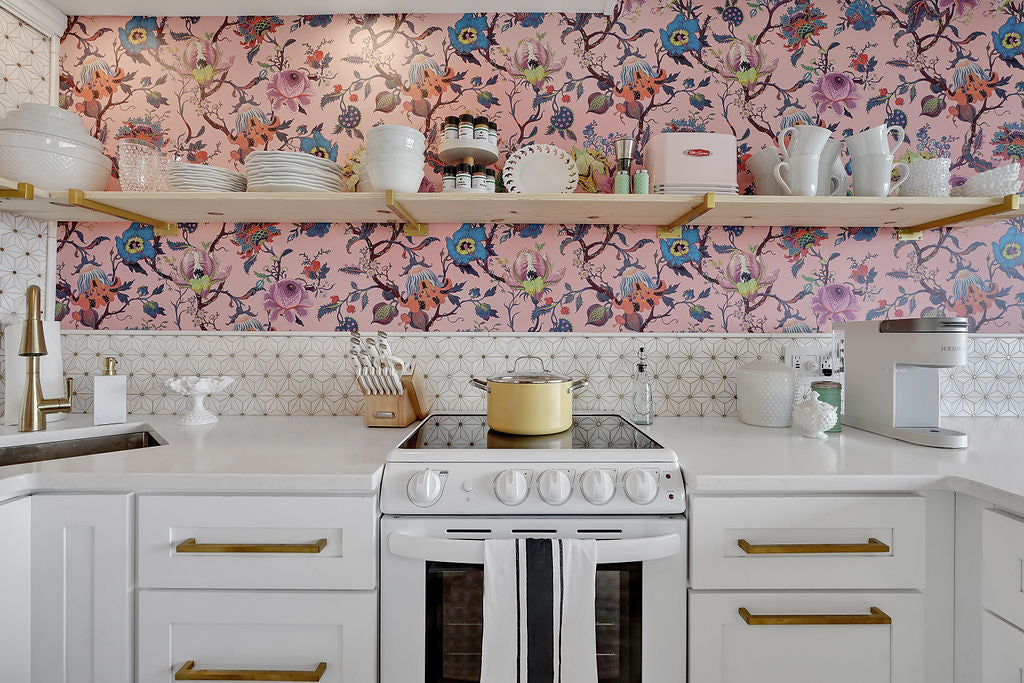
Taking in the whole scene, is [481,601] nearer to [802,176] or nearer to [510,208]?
[510,208]

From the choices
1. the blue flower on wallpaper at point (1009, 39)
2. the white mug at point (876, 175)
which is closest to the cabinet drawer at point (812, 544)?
the white mug at point (876, 175)

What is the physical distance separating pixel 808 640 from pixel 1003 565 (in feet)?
1.41

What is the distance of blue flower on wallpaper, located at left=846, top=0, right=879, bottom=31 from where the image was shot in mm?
1994

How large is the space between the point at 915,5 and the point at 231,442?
2857mm

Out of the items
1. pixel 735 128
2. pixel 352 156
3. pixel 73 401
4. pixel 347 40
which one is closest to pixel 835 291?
pixel 735 128

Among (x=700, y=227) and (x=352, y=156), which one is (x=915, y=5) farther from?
(x=352, y=156)

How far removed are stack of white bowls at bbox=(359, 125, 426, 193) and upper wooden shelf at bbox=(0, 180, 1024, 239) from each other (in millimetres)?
55

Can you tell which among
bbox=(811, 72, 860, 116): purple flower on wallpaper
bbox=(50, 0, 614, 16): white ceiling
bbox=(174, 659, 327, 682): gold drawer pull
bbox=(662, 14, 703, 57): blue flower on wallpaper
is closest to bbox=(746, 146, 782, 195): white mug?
bbox=(811, 72, 860, 116): purple flower on wallpaper

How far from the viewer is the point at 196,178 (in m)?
1.71

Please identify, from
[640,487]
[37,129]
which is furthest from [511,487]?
[37,129]

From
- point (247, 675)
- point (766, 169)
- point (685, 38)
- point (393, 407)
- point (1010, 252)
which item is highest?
point (685, 38)

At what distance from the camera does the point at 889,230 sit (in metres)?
2.00

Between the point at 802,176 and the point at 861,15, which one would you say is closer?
the point at 802,176

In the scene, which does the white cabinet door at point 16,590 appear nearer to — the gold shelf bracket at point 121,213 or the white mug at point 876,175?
the gold shelf bracket at point 121,213
